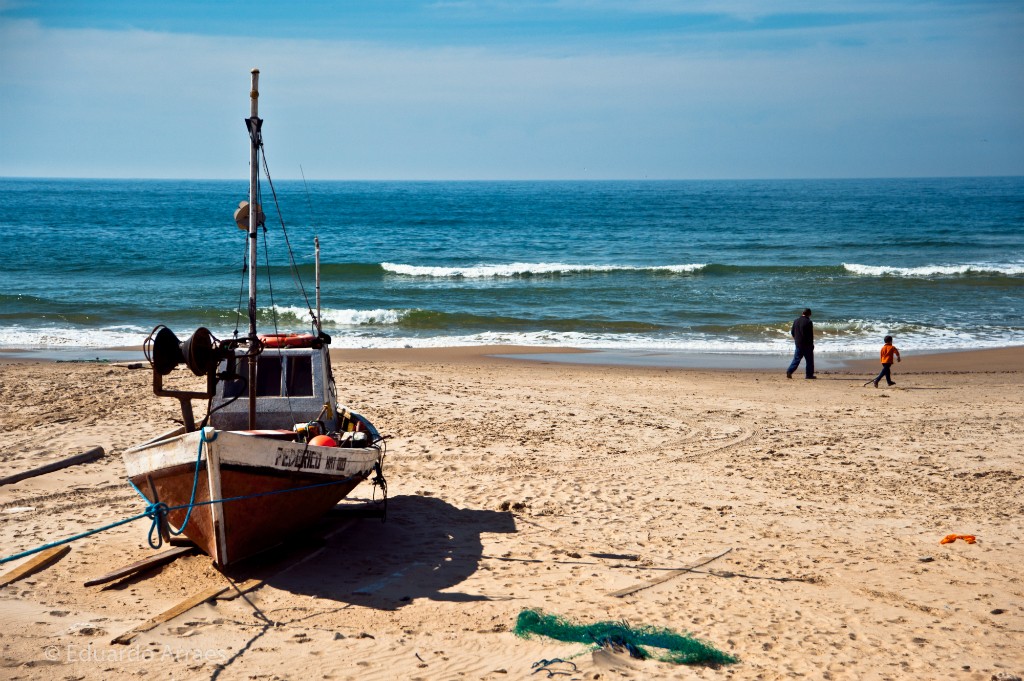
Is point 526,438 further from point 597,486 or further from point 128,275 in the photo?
point 128,275

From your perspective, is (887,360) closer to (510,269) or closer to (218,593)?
(218,593)

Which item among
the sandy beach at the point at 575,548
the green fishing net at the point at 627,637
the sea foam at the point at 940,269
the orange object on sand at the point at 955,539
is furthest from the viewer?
the sea foam at the point at 940,269

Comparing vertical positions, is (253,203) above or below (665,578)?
above

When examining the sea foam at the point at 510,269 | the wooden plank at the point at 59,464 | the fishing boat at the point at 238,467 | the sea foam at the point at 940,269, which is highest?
the sea foam at the point at 940,269

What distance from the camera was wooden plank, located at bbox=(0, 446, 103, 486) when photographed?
11.2m

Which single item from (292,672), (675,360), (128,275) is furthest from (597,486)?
(128,275)

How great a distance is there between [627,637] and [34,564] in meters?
5.77

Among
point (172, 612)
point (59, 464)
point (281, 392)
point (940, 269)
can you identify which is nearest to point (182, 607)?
point (172, 612)

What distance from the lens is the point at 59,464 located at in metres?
11.8

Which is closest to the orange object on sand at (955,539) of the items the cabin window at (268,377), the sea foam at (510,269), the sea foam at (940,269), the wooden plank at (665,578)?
the wooden plank at (665,578)

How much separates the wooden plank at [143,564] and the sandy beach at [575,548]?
0.09 m

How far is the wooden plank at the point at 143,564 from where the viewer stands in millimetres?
8422

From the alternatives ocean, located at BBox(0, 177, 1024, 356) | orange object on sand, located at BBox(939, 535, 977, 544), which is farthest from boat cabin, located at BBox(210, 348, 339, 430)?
orange object on sand, located at BBox(939, 535, 977, 544)

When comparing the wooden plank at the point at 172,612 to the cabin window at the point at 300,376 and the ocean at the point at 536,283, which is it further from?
the cabin window at the point at 300,376
